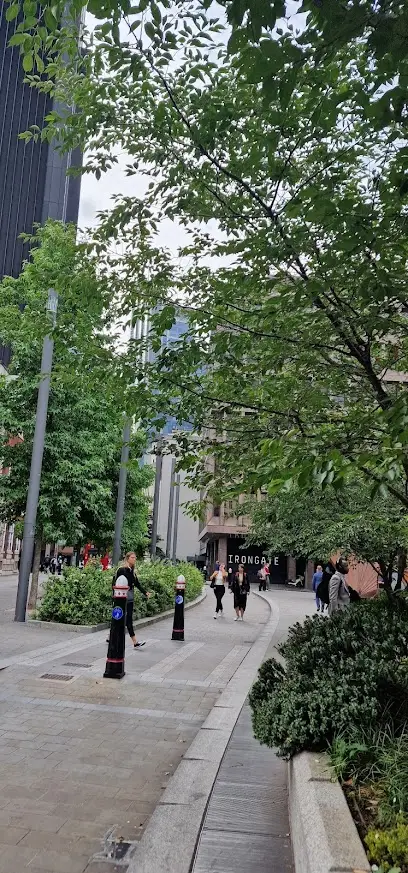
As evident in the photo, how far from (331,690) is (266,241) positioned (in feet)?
9.86

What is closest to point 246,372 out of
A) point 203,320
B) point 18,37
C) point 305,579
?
point 203,320

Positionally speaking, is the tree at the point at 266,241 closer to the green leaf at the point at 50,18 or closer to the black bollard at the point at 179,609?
the green leaf at the point at 50,18

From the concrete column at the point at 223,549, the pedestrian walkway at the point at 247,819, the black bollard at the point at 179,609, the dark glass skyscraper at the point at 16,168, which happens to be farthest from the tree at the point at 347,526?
the concrete column at the point at 223,549

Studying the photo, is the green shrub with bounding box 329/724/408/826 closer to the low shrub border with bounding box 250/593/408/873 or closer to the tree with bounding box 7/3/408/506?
the low shrub border with bounding box 250/593/408/873

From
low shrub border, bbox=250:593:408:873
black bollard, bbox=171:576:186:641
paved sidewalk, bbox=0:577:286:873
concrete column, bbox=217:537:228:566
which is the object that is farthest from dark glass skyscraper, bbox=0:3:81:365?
low shrub border, bbox=250:593:408:873

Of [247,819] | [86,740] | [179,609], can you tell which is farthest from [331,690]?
[179,609]

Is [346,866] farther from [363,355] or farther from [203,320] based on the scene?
[203,320]

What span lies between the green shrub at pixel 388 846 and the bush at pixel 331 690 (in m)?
1.22

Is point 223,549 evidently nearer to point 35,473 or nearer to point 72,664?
point 35,473

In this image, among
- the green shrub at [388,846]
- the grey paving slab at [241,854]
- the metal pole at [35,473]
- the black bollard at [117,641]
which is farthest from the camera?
the metal pole at [35,473]

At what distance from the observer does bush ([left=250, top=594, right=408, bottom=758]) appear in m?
4.29

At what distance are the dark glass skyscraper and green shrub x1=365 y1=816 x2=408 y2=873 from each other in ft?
156

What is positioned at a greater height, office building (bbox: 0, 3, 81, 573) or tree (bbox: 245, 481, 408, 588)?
office building (bbox: 0, 3, 81, 573)

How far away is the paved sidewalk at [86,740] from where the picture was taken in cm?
396
